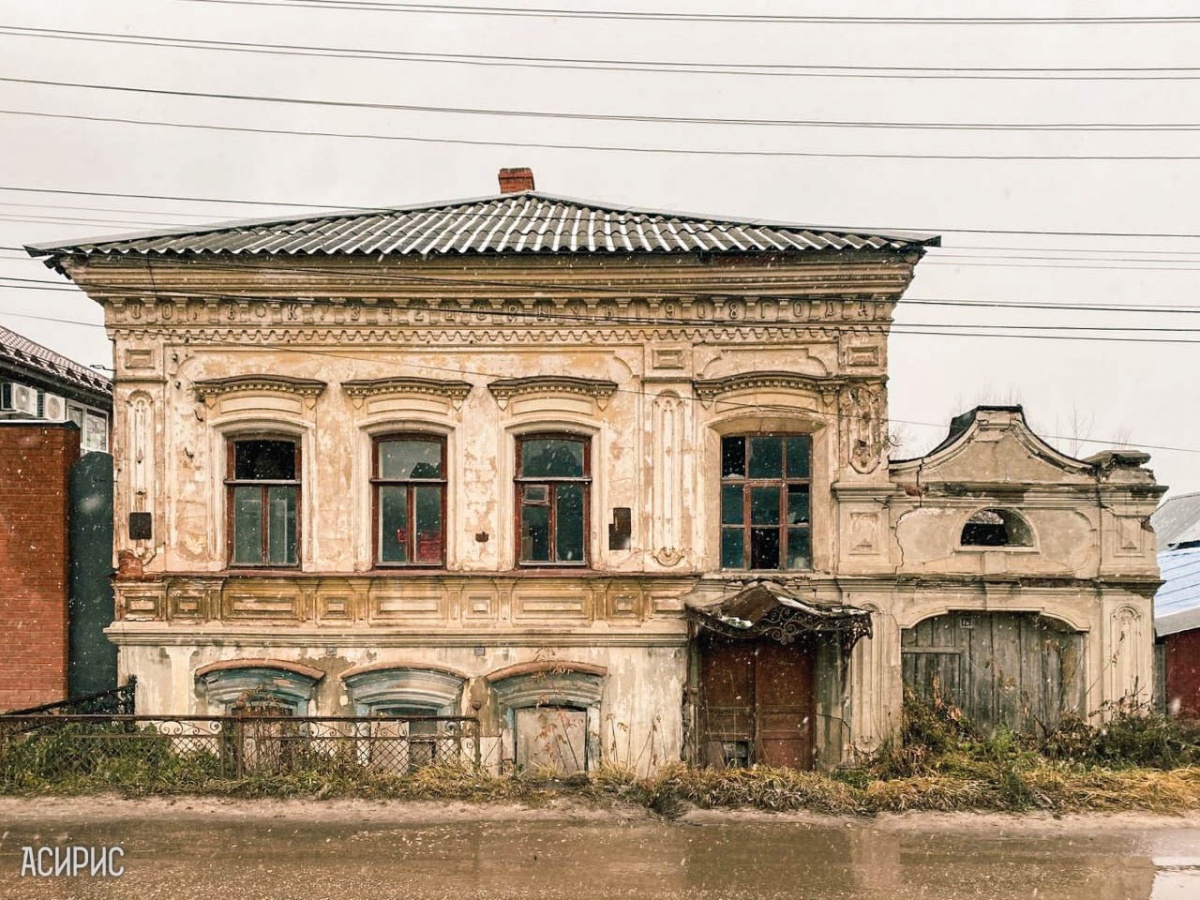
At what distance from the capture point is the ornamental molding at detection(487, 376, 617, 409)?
10320 millimetres

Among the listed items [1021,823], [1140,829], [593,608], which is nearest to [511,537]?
[593,608]

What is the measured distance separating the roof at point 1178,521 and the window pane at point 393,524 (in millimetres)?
14410

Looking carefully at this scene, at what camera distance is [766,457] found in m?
10.5

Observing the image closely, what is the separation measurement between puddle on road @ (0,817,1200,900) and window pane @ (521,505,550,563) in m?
3.16

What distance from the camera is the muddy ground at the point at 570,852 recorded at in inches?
277

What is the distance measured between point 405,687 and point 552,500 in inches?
110

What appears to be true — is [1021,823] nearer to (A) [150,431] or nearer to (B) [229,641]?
(B) [229,641]

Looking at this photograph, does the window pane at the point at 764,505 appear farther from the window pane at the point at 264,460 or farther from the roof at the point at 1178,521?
the roof at the point at 1178,521

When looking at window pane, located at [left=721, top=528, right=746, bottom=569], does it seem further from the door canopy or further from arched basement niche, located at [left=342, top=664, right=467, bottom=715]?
arched basement niche, located at [left=342, top=664, right=467, bottom=715]

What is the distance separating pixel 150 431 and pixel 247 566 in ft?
6.50

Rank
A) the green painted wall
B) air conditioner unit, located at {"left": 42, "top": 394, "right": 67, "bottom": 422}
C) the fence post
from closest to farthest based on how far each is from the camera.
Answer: the fence post < the green painted wall < air conditioner unit, located at {"left": 42, "top": 394, "right": 67, "bottom": 422}

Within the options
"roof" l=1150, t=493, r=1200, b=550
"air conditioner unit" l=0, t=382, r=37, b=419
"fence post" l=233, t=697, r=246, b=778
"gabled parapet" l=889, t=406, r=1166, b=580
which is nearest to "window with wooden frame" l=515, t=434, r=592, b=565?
"fence post" l=233, t=697, r=246, b=778

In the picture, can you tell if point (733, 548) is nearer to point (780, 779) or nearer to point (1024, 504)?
Result: point (780, 779)

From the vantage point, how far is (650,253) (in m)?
10.1
